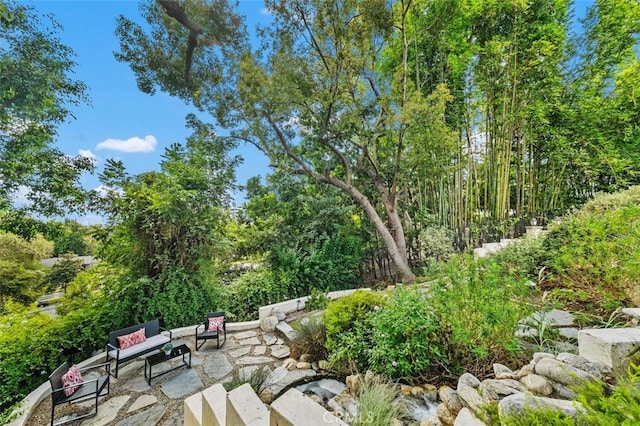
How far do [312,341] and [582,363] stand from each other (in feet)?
7.84

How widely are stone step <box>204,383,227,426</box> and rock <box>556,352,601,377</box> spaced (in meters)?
2.17

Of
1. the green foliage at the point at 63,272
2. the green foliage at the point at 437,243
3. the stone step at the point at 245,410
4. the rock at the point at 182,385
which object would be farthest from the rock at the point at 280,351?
the green foliage at the point at 63,272

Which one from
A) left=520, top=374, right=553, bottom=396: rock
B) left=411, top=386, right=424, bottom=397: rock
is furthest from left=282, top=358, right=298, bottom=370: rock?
left=520, top=374, right=553, bottom=396: rock

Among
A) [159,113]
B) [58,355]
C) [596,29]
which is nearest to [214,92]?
[159,113]

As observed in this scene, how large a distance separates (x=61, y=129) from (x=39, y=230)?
7.40 feet

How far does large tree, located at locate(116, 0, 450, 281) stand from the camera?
533 cm

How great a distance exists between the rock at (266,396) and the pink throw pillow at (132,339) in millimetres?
1976

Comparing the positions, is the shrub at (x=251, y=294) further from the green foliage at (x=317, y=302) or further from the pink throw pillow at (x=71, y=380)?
the pink throw pillow at (x=71, y=380)

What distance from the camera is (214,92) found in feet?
21.6

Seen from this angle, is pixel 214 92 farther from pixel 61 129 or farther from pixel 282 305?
pixel 282 305

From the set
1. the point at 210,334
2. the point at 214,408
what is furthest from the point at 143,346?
the point at 214,408

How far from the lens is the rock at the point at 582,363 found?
60.0 inches

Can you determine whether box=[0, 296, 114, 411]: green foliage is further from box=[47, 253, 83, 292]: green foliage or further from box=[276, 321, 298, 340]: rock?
box=[47, 253, 83, 292]: green foliage

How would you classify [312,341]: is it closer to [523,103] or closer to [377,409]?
[377,409]
